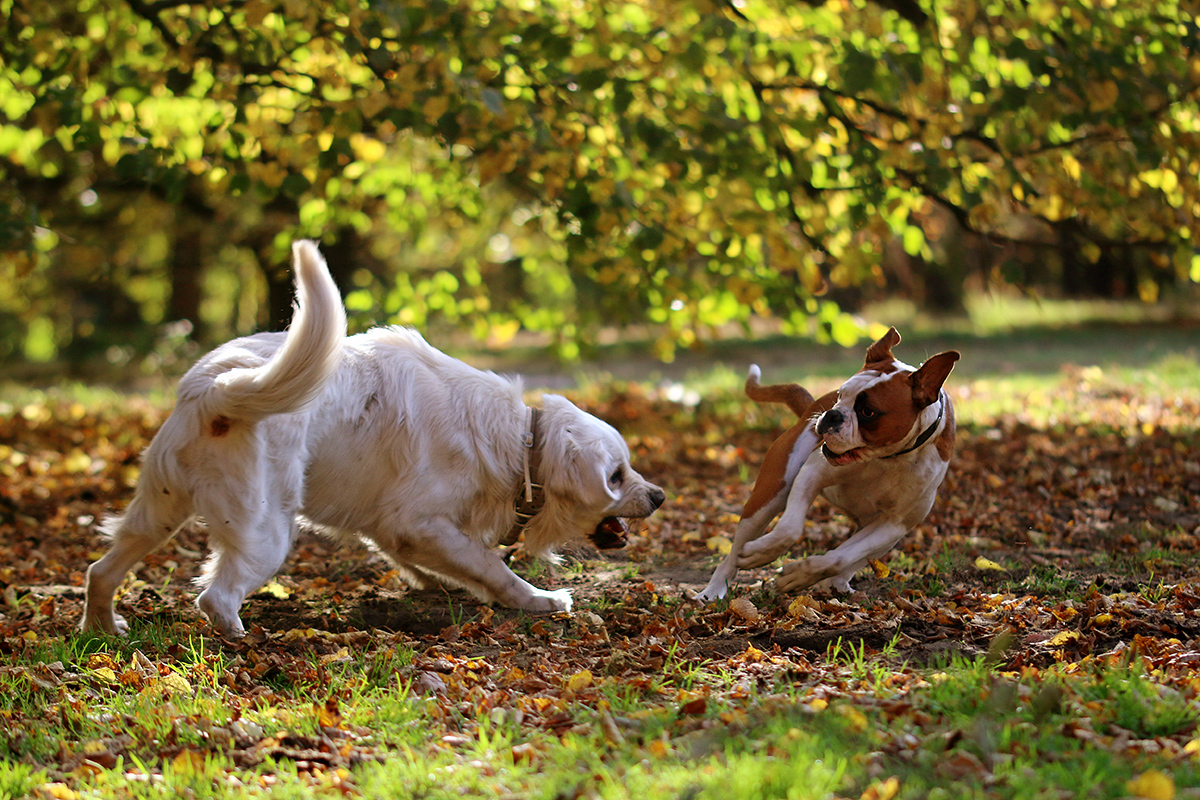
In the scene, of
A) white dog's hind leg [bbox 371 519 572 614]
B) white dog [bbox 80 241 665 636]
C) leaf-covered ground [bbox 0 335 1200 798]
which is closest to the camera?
leaf-covered ground [bbox 0 335 1200 798]

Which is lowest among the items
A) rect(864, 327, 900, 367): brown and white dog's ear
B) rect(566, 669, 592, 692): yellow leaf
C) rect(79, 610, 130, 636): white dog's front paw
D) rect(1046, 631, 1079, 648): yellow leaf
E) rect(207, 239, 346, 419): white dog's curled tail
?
rect(79, 610, 130, 636): white dog's front paw

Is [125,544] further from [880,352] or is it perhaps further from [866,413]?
[880,352]

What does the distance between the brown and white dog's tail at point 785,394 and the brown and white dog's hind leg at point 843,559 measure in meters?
0.75

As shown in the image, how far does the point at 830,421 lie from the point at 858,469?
430 mm

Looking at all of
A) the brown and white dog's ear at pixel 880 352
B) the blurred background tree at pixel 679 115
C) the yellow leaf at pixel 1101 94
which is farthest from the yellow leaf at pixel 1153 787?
the yellow leaf at pixel 1101 94

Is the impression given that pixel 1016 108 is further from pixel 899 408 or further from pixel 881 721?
pixel 881 721

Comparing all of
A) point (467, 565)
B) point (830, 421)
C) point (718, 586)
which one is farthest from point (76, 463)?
point (830, 421)

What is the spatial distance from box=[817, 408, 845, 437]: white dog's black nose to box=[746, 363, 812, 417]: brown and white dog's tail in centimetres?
67

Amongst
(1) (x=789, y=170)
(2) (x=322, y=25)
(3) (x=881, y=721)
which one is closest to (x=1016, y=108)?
(1) (x=789, y=170)

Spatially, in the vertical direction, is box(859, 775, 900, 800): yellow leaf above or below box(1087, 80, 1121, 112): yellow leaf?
below

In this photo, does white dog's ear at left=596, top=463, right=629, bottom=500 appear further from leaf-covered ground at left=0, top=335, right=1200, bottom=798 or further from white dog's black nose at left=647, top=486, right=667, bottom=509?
leaf-covered ground at left=0, top=335, right=1200, bottom=798

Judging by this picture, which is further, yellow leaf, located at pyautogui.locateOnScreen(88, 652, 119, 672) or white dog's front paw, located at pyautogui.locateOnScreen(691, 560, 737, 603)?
white dog's front paw, located at pyautogui.locateOnScreen(691, 560, 737, 603)

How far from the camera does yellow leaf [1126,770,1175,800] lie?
2.30 metres

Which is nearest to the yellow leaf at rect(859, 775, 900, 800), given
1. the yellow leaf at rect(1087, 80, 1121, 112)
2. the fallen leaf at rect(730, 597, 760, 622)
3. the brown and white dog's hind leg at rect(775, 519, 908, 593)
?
the fallen leaf at rect(730, 597, 760, 622)
